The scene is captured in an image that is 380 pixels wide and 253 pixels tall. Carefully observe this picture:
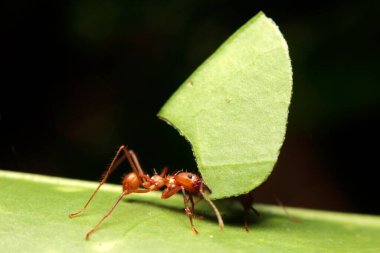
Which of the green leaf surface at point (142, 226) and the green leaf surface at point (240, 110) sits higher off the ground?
the green leaf surface at point (240, 110)

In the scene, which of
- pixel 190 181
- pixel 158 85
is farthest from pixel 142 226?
pixel 158 85

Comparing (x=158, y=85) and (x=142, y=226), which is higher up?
(x=158, y=85)

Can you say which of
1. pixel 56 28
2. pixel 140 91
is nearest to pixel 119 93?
pixel 140 91

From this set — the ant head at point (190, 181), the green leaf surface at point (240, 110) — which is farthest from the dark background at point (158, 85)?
the green leaf surface at point (240, 110)

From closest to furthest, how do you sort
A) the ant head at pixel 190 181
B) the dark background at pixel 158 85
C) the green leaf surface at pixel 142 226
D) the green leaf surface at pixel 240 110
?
the green leaf surface at pixel 142 226
the green leaf surface at pixel 240 110
the ant head at pixel 190 181
the dark background at pixel 158 85

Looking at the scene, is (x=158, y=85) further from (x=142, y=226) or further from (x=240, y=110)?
(x=142, y=226)

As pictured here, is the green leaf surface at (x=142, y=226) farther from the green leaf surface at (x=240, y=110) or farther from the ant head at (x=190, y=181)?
the green leaf surface at (x=240, y=110)
